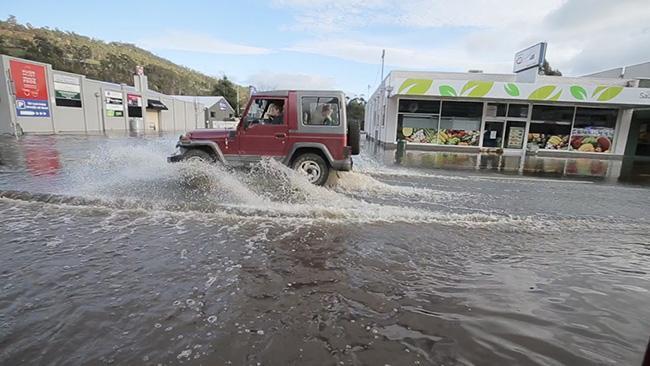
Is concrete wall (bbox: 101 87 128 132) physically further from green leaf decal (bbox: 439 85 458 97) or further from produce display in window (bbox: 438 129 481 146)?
produce display in window (bbox: 438 129 481 146)

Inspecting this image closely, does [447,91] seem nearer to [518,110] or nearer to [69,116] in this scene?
[518,110]

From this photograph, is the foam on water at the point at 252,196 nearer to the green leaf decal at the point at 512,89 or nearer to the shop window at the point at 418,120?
the shop window at the point at 418,120

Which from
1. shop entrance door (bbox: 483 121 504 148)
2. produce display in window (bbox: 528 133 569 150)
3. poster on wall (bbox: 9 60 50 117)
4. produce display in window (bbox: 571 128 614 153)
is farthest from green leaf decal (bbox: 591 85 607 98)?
poster on wall (bbox: 9 60 50 117)

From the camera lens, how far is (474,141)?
2573cm

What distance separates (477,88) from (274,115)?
1878 cm

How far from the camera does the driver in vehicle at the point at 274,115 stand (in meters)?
8.84

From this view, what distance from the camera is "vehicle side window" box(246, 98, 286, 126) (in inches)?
348

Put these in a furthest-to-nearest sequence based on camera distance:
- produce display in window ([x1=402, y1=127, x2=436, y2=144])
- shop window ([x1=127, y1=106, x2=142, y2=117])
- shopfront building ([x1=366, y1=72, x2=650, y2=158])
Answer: shop window ([x1=127, y1=106, x2=142, y2=117]) < produce display in window ([x1=402, y1=127, x2=436, y2=144]) < shopfront building ([x1=366, y1=72, x2=650, y2=158])

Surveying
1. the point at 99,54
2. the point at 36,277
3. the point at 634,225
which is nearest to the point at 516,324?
the point at 36,277

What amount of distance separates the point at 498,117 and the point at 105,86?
31046 millimetres

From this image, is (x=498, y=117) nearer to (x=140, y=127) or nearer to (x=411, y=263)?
(x=411, y=263)

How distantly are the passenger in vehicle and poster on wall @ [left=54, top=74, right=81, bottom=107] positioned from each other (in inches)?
947

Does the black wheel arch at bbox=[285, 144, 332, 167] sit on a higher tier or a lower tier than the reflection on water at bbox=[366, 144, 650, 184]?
higher

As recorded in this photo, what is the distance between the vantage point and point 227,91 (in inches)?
3329
